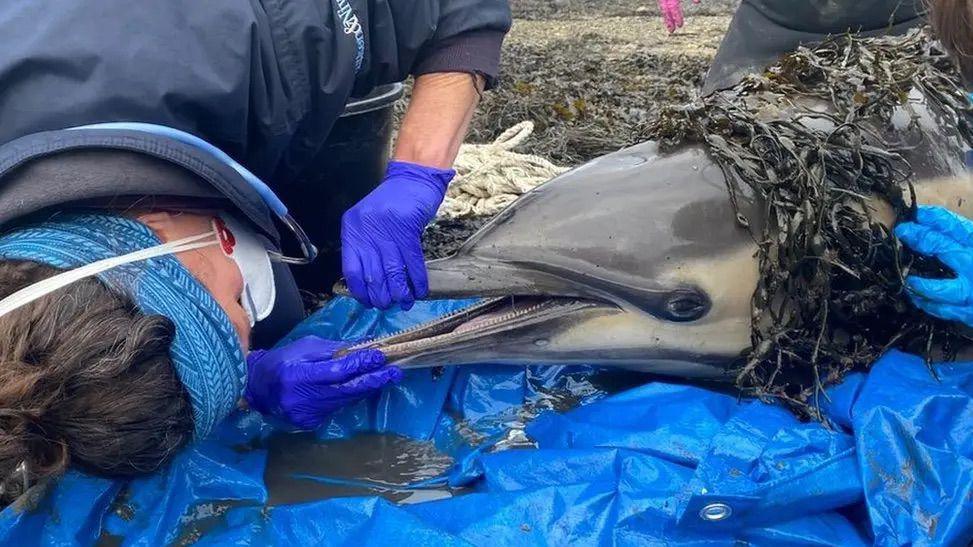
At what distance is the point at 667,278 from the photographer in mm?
2764

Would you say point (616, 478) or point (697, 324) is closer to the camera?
point (616, 478)

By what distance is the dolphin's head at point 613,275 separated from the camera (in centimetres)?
277

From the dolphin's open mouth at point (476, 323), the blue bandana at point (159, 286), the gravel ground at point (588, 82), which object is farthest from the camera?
the gravel ground at point (588, 82)

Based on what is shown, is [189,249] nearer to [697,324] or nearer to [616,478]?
[616,478]

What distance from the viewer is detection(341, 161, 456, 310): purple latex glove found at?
2.81m

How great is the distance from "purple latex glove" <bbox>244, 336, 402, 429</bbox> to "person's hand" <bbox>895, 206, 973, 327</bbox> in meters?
1.50

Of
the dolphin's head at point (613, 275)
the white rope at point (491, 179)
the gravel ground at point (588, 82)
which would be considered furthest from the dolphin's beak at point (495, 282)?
the white rope at point (491, 179)

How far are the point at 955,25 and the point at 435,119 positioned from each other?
1.58 metres

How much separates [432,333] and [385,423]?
0.33 m

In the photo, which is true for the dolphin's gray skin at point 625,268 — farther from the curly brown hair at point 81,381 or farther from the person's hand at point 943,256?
the curly brown hair at point 81,381

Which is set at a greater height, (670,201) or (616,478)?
(670,201)

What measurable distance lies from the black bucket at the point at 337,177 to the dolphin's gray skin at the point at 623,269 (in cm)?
118

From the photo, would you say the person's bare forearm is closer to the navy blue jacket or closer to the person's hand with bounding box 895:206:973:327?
the navy blue jacket

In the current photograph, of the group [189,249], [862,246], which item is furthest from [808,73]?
[189,249]
